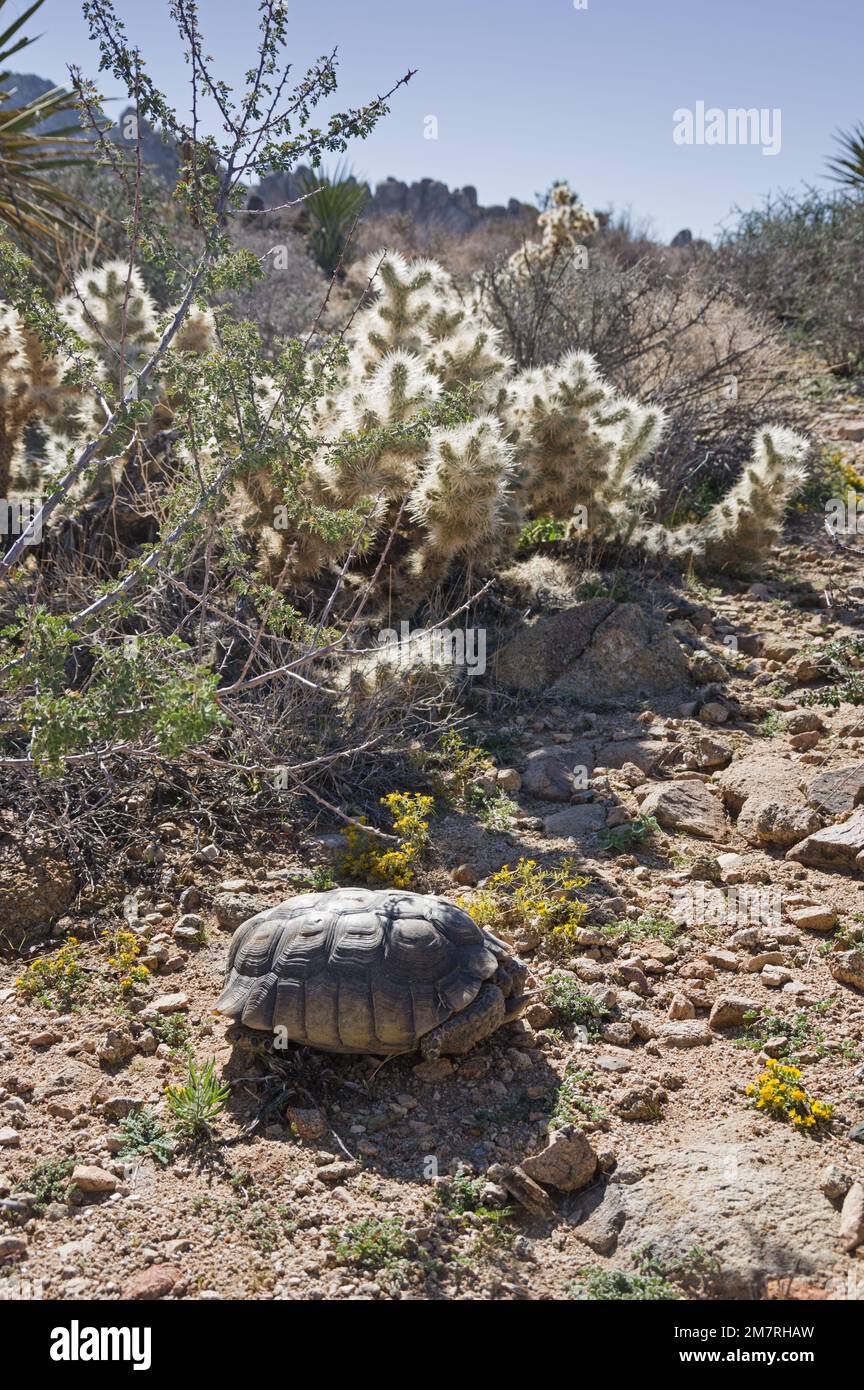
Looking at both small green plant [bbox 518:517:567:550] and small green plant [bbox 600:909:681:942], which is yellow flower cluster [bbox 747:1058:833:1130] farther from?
small green plant [bbox 518:517:567:550]

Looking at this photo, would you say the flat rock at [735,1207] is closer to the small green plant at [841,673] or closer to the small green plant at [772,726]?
the small green plant at [772,726]

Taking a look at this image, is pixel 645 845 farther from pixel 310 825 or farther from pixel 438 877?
pixel 310 825

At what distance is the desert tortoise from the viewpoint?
128 inches

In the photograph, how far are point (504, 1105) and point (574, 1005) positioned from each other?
477 millimetres

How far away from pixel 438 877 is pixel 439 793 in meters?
0.69

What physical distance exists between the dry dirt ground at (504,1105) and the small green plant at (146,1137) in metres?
0.03

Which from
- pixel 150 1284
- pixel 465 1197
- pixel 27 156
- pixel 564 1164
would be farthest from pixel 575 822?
pixel 27 156

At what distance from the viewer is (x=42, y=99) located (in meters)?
8.50

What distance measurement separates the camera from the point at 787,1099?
10.0ft

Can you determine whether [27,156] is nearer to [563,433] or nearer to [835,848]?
[563,433]

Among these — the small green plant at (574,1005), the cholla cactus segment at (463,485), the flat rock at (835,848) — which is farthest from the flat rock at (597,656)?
the small green plant at (574,1005)

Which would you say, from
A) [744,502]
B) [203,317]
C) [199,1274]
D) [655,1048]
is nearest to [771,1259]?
[655,1048]

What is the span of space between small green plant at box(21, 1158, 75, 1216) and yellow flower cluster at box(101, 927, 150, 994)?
732 mm

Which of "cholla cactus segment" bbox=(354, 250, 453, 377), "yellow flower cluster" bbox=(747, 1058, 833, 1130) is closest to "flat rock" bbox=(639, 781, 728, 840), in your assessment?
"yellow flower cluster" bbox=(747, 1058, 833, 1130)
